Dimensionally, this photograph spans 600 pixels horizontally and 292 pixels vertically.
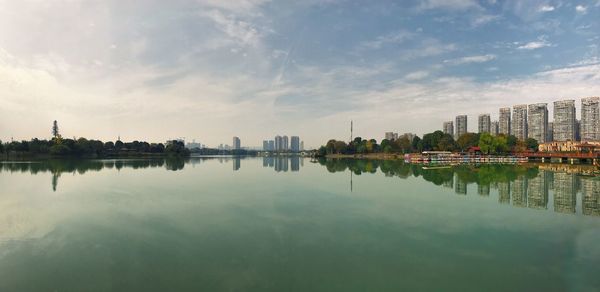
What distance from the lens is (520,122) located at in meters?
148

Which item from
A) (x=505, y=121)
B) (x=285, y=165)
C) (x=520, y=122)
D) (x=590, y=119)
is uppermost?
(x=505, y=121)

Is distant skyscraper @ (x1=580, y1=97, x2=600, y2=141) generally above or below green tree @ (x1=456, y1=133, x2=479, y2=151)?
above

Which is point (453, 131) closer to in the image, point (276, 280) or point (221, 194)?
point (221, 194)

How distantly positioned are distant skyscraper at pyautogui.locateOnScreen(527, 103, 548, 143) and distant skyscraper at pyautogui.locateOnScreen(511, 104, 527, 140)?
2304 millimetres

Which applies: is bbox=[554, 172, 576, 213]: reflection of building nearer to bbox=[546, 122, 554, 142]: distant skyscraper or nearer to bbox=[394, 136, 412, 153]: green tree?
bbox=[394, 136, 412, 153]: green tree

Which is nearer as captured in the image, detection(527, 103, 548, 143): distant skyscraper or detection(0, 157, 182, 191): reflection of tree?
detection(0, 157, 182, 191): reflection of tree

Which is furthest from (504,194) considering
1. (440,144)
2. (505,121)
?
(505,121)

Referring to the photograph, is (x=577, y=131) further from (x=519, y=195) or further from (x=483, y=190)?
(x=519, y=195)

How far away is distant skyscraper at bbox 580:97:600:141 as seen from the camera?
395 ft

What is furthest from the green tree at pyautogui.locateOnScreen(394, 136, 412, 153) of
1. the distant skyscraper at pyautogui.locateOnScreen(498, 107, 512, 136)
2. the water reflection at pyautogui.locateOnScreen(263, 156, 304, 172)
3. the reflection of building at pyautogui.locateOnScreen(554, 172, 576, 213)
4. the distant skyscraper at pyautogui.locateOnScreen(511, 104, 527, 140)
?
the reflection of building at pyautogui.locateOnScreen(554, 172, 576, 213)

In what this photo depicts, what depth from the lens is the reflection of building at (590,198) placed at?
1794cm

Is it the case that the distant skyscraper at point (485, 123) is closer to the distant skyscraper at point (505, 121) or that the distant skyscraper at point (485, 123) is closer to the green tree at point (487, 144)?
the distant skyscraper at point (505, 121)

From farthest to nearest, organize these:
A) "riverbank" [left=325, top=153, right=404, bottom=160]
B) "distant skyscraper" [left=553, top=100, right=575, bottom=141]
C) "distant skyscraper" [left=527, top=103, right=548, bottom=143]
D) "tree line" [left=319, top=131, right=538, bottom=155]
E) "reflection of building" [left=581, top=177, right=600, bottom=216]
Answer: "distant skyscraper" [left=527, top=103, right=548, bottom=143] < "distant skyscraper" [left=553, top=100, right=575, bottom=141] < "riverbank" [left=325, top=153, right=404, bottom=160] < "tree line" [left=319, top=131, right=538, bottom=155] < "reflection of building" [left=581, top=177, right=600, bottom=216]

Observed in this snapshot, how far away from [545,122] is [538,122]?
8.30 feet
